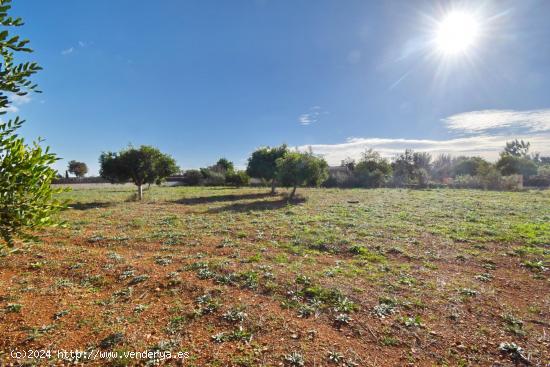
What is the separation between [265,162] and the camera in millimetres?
32969

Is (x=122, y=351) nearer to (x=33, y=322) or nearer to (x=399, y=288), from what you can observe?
(x=33, y=322)

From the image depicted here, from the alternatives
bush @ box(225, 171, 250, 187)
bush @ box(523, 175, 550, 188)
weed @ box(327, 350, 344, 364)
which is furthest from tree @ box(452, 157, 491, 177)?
weed @ box(327, 350, 344, 364)

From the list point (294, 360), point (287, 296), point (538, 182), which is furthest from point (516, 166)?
point (294, 360)

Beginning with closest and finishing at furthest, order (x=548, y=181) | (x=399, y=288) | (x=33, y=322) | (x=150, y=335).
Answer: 1. (x=150, y=335)
2. (x=33, y=322)
3. (x=399, y=288)
4. (x=548, y=181)

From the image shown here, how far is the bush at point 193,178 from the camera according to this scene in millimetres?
56562

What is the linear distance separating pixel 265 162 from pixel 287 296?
2645 centimetres

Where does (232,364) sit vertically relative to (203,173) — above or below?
below

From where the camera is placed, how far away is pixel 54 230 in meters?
13.8

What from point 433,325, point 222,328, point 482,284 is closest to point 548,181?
point 482,284

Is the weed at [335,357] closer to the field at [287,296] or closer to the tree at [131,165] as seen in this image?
the field at [287,296]

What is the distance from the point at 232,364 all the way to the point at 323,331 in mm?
2066

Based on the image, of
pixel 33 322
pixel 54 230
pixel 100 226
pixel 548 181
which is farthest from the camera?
pixel 548 181

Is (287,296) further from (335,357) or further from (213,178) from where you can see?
(213,178)

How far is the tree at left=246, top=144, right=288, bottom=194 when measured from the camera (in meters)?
32.7
